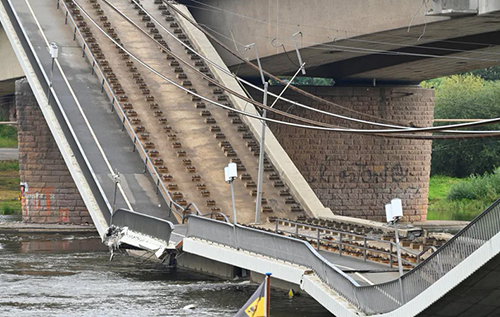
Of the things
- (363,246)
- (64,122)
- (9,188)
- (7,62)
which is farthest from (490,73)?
(363,246)

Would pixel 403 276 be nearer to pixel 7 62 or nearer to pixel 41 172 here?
pixel 41 172

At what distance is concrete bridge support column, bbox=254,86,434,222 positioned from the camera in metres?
53.1

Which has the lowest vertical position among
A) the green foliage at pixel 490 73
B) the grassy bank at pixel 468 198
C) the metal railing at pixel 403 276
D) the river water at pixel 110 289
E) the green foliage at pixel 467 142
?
the river water at pixel 110 289

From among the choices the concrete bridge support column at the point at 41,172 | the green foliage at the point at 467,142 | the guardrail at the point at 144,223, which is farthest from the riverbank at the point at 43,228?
the green foliage at the point at 467,142

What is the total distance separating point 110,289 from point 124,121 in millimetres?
10621

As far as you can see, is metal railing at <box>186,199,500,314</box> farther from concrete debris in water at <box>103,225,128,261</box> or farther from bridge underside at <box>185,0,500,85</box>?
bridge underside at <box>185,0,500,85</box>

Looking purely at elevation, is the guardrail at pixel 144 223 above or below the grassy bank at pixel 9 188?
below

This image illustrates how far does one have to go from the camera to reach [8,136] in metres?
78.6

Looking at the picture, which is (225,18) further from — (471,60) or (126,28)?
(471,60)

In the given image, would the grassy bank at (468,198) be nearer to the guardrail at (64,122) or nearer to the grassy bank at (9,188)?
the grassy bank at (9,188)

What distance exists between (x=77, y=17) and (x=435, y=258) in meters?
29.4

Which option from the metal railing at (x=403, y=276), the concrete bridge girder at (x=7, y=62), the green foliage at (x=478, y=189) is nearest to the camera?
the metal railing at (x=403, y=276)

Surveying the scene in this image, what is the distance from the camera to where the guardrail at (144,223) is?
30.0m

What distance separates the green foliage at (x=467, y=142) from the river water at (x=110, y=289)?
3958 centimetres
